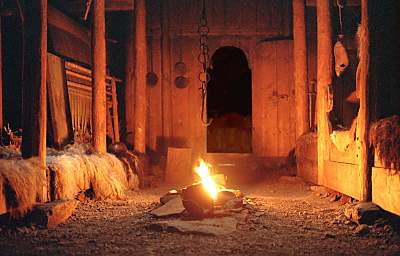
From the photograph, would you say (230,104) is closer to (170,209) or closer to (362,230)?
(170,209)

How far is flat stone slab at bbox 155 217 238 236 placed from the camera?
15.8ft

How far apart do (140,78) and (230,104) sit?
968 cm

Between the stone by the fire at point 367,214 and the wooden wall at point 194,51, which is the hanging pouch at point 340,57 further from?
the wooden wall at point 194,51

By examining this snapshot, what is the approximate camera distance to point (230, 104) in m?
19.8

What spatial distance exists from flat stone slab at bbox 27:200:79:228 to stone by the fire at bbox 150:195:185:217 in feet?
3.87

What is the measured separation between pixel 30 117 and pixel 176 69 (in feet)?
20.5

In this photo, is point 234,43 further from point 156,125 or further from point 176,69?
point 156,125

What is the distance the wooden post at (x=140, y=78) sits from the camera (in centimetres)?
1048

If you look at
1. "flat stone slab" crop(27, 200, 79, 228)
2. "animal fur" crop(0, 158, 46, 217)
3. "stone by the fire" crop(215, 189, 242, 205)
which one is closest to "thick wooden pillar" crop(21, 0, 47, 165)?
"animal fur" crop(0, 158, 46, 217)

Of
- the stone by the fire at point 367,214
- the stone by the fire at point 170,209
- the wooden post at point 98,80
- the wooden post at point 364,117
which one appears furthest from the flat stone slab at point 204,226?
the wooden post at point 98,80

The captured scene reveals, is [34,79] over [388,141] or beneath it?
over

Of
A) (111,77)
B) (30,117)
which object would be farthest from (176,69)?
(30,117)

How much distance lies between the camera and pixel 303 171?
9492 mm

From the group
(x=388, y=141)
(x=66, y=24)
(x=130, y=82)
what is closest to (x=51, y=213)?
(x=388, y=141)
